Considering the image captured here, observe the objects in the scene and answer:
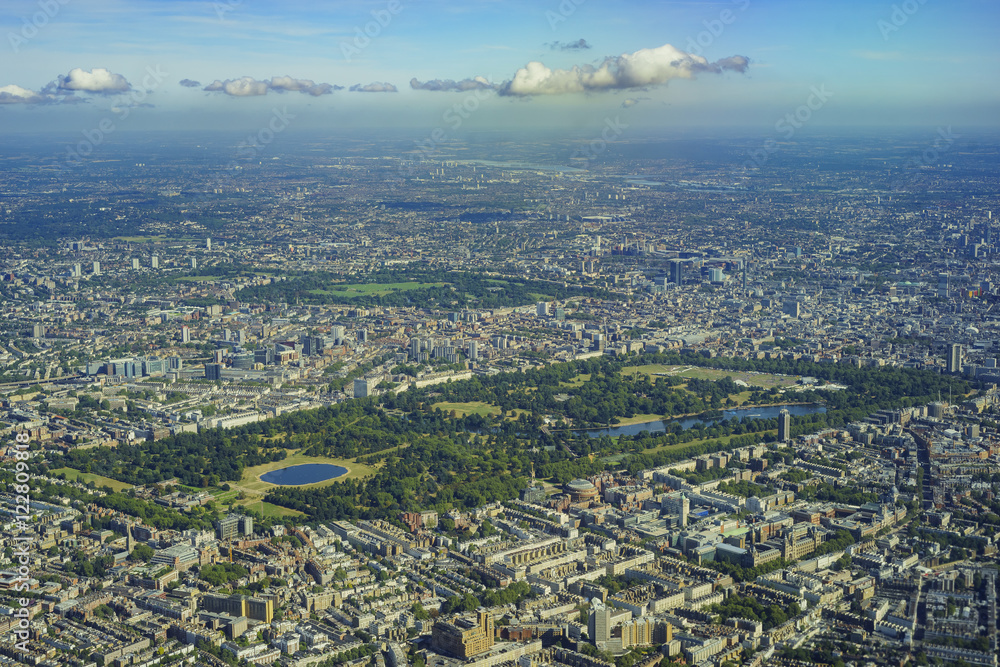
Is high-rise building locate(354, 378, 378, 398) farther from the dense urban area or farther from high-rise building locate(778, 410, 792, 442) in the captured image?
high-rise building locate(778, 410, 792, 442)

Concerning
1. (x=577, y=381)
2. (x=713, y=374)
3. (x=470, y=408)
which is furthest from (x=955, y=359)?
(x=470, y=408)

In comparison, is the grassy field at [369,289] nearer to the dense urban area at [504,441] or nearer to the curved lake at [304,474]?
the dense urban area at [504,441]

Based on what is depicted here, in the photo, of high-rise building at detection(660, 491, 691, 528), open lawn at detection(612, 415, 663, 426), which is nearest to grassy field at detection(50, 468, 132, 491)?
high-rise building at detection(660, 491, 691, 528)

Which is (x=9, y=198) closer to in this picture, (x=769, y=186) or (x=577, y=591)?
(x=769, y=186)

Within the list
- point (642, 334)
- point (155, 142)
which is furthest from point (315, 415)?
point (155, 142)

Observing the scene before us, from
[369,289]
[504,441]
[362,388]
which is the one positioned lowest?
[504,441]

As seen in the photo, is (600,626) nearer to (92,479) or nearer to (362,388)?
(92,479)
